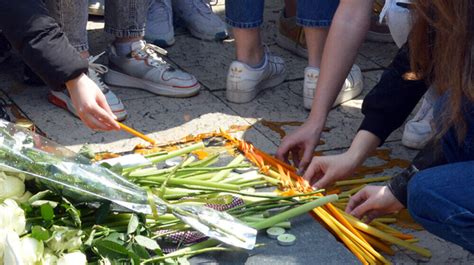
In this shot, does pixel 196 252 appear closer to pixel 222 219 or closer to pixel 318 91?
pixel 222 219

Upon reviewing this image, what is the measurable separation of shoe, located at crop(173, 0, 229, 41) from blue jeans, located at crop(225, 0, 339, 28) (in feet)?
1.98

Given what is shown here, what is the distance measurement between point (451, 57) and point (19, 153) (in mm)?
924

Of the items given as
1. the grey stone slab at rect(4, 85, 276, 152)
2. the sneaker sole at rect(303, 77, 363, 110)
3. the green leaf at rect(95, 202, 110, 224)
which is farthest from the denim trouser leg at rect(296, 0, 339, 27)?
the green leaf at rect(95, 202, 110, 224)

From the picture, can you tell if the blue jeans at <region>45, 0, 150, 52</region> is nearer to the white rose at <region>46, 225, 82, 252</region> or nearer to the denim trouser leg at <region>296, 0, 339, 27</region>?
the denim trouser leg at <region>296, 0, 339, 27</region>

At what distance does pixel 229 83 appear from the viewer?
3129 millimetres

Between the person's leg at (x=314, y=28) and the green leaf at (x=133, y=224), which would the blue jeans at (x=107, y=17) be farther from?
the green leaf at (x=133, y=224)

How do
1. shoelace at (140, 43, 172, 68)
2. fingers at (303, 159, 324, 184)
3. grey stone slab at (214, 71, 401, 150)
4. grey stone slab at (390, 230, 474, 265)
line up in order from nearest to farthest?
grey stone slab at (390, 230, 474, 265) < fingers at (303, 159, 324, 184) < grey stone slab at (214, 71, 401, 150) < shoelace at (140, 43, 172, 68)

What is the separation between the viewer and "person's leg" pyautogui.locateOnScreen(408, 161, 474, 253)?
187cm

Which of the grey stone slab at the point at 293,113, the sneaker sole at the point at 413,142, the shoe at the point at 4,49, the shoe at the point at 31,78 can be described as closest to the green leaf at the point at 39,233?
the grey stone slab at the point at 293,113

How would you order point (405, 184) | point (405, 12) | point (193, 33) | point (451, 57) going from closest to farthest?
point (451, 57), point (405, 184), point (405, 12), point (193, 33)

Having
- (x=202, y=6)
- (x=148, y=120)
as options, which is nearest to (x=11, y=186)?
(x=148, y=120)

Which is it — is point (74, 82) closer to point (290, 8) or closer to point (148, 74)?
point (148, 74)

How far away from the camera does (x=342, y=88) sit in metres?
3.11

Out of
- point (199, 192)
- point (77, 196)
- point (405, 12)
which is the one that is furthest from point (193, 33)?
point (77, 196)
